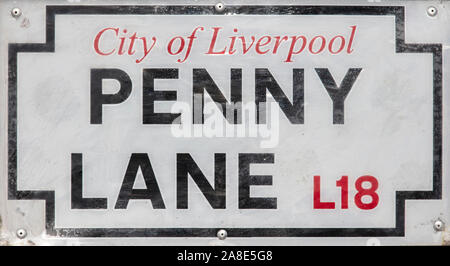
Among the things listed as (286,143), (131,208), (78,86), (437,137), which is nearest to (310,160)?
(286,143)

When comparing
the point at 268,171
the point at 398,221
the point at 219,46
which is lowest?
the point at 398,221

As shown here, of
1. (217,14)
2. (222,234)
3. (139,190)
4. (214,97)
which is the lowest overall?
(222,234)

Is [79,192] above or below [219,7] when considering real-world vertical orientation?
below

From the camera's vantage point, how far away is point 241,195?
1541 millimetres

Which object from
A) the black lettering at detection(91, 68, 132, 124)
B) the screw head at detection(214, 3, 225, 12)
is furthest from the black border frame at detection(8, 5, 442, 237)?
the black lettering at detection(91, 68, 132, 124)

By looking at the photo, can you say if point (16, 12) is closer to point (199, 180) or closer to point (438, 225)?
point (199, 180)

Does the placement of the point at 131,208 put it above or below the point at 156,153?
below

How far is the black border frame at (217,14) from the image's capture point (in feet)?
5.05

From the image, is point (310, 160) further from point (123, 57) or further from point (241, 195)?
point (123, 57)

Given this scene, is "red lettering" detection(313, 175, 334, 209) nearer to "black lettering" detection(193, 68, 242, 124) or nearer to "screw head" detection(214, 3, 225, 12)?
"black lettering" detection(193, 68, 242, 124)

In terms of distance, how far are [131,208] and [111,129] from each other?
184 millimetres

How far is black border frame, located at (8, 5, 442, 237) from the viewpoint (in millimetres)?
1540

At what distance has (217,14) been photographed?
1.55 metres

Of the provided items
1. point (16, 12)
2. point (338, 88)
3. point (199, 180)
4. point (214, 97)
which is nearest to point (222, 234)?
point (199, 180)
